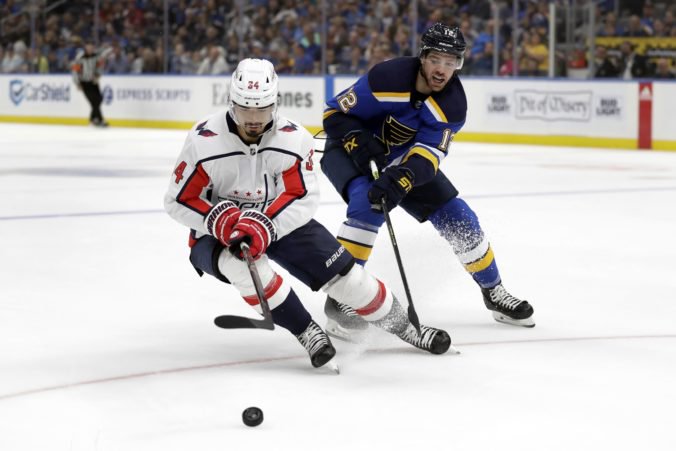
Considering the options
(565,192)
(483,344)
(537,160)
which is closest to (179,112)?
(537,160)

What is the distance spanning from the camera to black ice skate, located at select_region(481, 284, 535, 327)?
4.24 m

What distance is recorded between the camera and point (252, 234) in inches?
135

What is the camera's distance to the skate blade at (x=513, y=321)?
4.25 m

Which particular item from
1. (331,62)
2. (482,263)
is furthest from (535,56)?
(482,263)

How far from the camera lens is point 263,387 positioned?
3.37 meters

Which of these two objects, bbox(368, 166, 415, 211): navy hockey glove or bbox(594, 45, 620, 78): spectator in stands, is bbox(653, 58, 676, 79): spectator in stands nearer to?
bbox(594, 45, 620, 78): spectator in stands

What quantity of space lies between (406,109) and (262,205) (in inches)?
30.8

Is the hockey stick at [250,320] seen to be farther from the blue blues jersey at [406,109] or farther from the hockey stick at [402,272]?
the blue blues jersey at [406,109]

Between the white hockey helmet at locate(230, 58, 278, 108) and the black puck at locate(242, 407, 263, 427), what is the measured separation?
0.92 meters

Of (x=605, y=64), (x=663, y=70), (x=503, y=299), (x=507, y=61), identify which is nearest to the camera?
(x=503, y=299)

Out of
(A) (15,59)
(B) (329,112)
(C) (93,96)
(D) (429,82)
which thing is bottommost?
(C) (93,96)

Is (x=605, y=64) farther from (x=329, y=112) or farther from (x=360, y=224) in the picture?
(x=360, y=224)

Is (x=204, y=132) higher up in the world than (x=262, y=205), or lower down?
higher up

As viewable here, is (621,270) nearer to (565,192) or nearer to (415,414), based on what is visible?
(415,414)
